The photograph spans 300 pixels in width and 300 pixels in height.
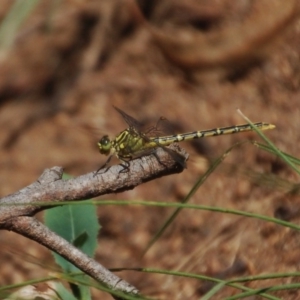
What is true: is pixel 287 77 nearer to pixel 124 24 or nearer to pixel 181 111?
pixel 181 111

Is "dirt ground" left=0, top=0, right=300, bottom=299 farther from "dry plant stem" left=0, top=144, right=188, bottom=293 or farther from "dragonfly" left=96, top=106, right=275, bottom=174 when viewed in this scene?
"dry plant stem" left=0, top=144, right=188, bottom=293

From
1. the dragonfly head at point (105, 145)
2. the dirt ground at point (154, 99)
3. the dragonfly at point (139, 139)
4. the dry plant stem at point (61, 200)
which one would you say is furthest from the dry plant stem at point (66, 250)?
the dirt ground at point (154, 99)

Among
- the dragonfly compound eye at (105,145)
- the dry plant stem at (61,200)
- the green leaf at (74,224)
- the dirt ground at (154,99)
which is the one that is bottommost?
the dirt ground at (154,99)

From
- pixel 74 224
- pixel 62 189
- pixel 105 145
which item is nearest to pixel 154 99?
pixel 105 145

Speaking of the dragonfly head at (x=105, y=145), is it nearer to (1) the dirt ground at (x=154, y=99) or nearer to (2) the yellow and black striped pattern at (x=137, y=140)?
(2) the yellow and black striped pattern at (x=137, y=140)

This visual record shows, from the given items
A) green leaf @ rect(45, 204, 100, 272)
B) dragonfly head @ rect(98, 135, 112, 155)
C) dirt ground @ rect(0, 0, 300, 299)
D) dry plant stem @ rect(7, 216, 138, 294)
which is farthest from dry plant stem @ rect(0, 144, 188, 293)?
dirt ground @ rect(0, 0, 300, 299)

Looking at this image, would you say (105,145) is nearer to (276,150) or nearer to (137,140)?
(137,140)

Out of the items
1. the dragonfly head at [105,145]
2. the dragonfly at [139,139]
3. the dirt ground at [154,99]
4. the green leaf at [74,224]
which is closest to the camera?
the green leaf at [74,224]
